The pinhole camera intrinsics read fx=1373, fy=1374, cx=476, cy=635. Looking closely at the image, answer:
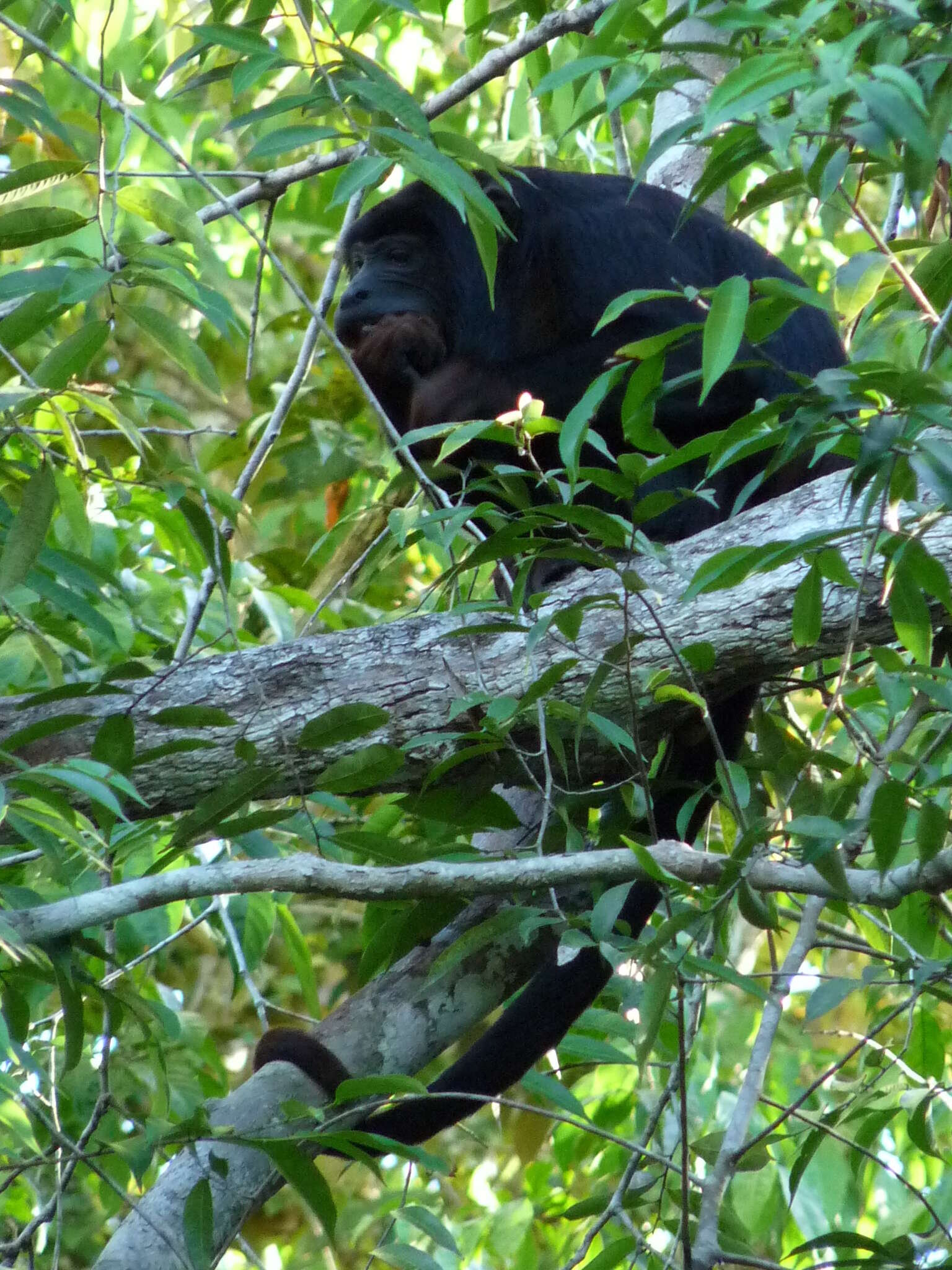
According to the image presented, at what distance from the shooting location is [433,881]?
1334 mm

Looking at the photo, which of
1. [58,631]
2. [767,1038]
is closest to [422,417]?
[58,631]

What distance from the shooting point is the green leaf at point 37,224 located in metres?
1.54

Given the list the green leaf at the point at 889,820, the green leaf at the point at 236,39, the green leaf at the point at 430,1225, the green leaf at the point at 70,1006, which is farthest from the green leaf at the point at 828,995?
the green leaf at the point at 236,39

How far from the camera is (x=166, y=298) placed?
496cm

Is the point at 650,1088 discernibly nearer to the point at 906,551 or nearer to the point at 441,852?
the point at 441,852

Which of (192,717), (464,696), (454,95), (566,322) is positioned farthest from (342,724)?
(566,322)

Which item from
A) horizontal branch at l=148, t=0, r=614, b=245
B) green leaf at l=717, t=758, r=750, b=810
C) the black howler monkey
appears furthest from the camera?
the black howler monkey

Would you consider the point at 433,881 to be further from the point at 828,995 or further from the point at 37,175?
the point at 37,175

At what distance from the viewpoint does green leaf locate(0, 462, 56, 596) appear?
1568mm

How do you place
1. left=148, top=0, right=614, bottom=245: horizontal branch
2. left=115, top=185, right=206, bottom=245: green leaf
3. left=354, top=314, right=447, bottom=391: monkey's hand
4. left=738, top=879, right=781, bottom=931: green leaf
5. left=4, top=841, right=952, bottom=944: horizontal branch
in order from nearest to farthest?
left=4, top=841, right=952, bottom=944: horizontal branch → left=738, top=879, right=781, bottom=931: green leaf → left=115, top=185, right=206, bottom=245: green leaf → left=148, top=0, right=614, bottom=245: horizontal branch → left=354, top=314, right=447, bottom=391: monkey's hand

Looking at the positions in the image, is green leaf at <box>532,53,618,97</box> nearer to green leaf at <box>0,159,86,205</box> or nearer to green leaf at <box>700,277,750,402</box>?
green leaf at <box>700,277,750,402</box>

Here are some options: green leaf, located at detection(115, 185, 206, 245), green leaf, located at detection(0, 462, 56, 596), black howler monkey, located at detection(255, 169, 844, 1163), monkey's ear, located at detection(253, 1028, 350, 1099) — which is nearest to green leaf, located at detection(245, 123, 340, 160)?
green leaf, located at detection(115, 185, 206, 245)

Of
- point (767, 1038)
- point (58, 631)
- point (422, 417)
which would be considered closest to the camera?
point (767, 1038)

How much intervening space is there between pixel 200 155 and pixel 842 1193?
3.96 meters
